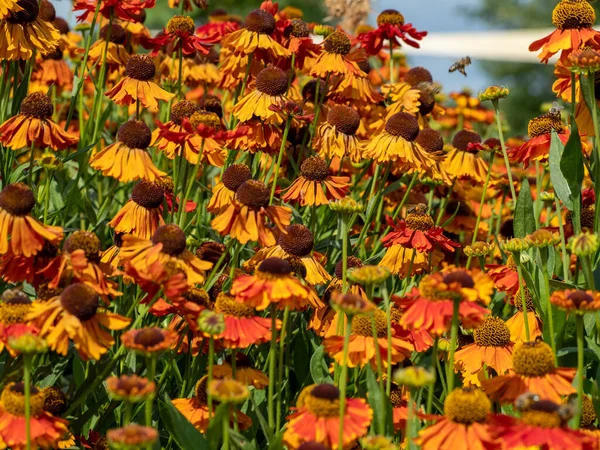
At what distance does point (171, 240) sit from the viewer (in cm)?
163

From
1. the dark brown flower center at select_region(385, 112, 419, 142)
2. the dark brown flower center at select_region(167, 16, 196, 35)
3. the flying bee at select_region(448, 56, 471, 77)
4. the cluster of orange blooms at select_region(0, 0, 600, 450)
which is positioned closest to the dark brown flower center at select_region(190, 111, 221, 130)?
the cluster of orange blooms at select_region(0, 0, 600, 450)

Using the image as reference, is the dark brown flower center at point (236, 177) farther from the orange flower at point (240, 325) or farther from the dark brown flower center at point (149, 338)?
the dark brown flower center at point (149, 338)

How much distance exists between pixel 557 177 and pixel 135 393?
3.88 ft

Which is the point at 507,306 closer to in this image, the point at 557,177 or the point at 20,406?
the point at 557,177

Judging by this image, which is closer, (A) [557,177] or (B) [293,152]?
(A) [557,177]

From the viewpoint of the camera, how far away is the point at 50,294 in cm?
153

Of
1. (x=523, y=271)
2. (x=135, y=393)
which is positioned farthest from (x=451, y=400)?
(x=523, y=271)

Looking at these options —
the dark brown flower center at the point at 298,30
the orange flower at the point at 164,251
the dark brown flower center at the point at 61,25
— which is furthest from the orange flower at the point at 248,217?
the dark brown flower center at the point at 61,25

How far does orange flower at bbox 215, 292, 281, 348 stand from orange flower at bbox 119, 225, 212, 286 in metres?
0.07

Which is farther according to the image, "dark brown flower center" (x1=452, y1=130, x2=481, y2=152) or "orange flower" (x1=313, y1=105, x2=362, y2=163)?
"dark brown flower center" (x1=452, y1=130, x2=481, y2=152)

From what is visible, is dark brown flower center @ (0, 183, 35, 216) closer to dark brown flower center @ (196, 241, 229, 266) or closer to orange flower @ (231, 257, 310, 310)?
orange flower @ (231, 257, 310, 310)

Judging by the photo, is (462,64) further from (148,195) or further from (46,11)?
(148,195)

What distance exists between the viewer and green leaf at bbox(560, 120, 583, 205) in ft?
6.46

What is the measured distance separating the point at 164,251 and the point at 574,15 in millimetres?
1140
